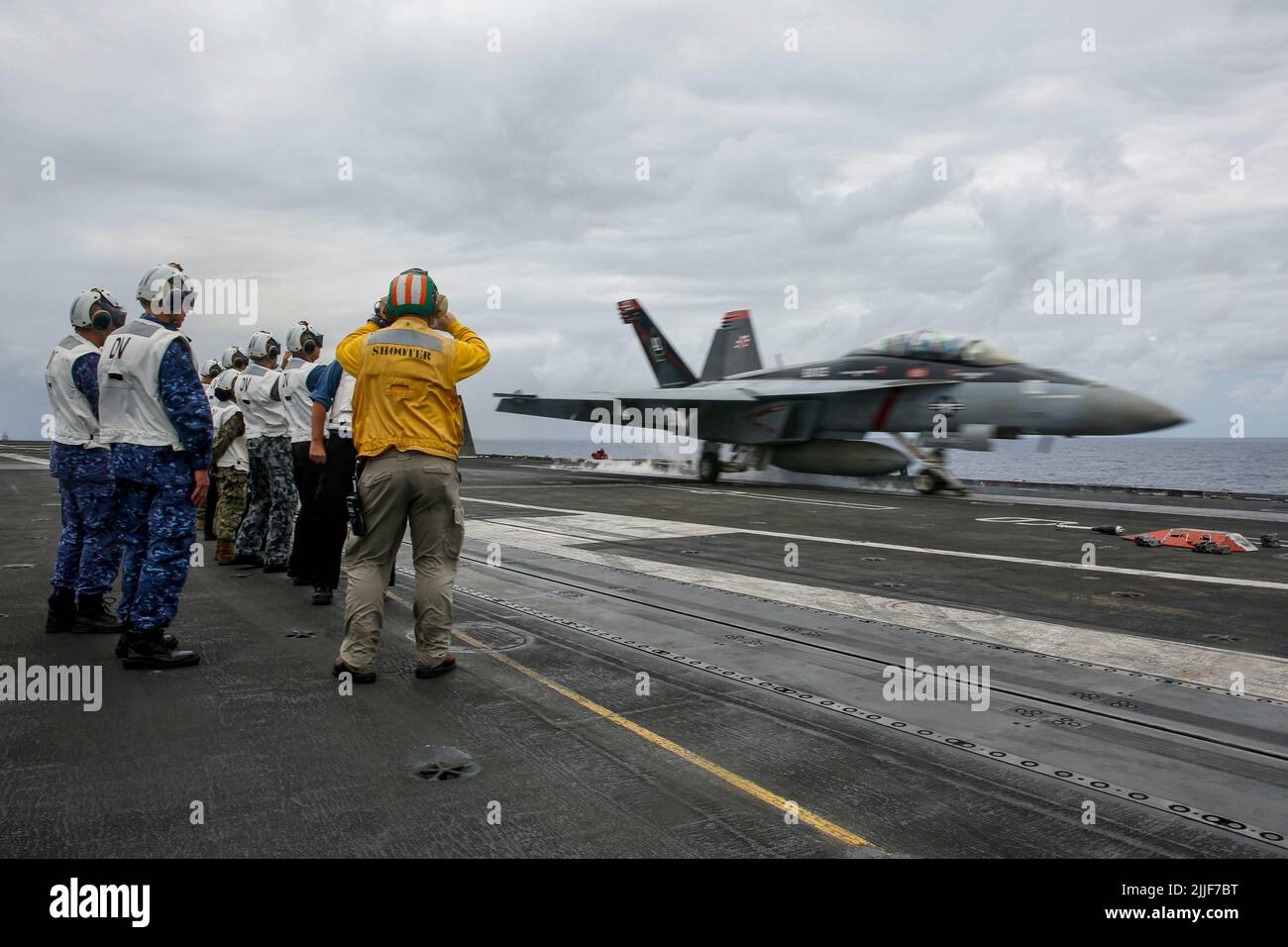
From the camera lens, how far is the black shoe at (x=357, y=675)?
446cm

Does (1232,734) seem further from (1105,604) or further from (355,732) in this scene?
(355,732)

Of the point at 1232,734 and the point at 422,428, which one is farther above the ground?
the point at 422,428

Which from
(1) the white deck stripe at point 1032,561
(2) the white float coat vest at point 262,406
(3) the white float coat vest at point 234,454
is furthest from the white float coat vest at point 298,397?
(1) the white deck stripe at point 1032,561

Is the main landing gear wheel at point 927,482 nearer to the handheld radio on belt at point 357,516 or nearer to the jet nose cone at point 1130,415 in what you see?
the jet nose cone at point 1130,415

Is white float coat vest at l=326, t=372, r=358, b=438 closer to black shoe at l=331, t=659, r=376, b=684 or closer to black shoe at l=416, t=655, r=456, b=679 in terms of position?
black shoe at l=331, t=659, r=376, b=684

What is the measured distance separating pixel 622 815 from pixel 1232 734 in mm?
2774

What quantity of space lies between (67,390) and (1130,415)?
15.9m

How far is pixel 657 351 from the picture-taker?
94.3 feet

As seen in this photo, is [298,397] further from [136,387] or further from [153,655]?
[153,655]

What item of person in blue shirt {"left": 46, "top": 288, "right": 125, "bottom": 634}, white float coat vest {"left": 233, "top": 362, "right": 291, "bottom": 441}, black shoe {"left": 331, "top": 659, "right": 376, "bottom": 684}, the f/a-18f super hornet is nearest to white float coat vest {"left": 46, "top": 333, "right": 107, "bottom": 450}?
person in blue shirt {"left": 46, "top": 288, "right": 125, "bottom": 634}

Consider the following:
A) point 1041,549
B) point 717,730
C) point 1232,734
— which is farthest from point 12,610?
point 1041,549

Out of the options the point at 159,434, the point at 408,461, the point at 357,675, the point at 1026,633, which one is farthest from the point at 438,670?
the point at 1026,633
